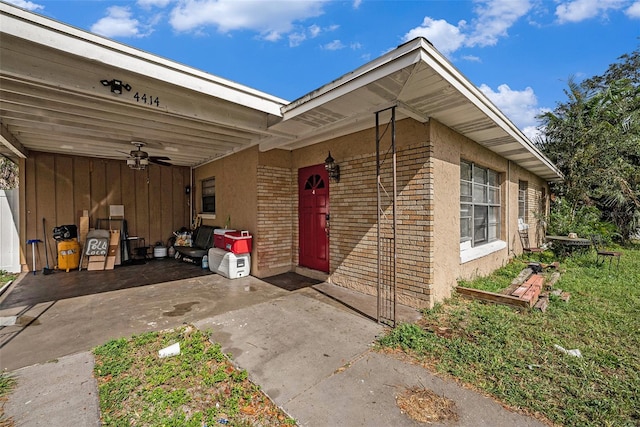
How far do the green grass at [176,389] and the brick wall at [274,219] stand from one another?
9.26 feet

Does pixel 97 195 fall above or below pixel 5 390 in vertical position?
above

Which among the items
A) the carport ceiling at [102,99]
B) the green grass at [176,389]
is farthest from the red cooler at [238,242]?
the green grass at [176,389]

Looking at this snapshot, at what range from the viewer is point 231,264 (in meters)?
5.54

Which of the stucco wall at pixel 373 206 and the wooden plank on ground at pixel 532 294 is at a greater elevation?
the stucco wall at pixel 373 206

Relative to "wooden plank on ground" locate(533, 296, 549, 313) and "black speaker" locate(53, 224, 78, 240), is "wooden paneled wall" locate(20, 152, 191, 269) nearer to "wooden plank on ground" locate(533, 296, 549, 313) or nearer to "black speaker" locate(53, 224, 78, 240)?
"black speaker" locate(53, 224, 78, 240)

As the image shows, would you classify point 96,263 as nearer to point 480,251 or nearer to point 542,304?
point 480,251

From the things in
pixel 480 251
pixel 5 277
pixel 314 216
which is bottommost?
pixel 5 277

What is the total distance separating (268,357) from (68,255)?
22.5 feet

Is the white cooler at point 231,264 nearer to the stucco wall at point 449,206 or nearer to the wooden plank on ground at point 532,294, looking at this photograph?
the stucco wall at point 449,206

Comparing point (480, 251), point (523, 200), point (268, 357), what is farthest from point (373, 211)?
point (523, 200)

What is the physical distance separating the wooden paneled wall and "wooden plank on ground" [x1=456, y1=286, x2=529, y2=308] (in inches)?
327

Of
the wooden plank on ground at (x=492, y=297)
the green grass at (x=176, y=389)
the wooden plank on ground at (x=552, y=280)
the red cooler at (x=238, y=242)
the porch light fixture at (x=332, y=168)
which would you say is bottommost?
the green grass at (x=176, y=389)

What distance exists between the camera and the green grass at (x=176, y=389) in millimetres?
1866

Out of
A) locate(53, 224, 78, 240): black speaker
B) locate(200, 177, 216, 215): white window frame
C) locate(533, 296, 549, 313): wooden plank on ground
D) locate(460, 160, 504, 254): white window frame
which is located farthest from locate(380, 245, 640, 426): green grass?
locate(53, 224, 78, 240): black speaker
